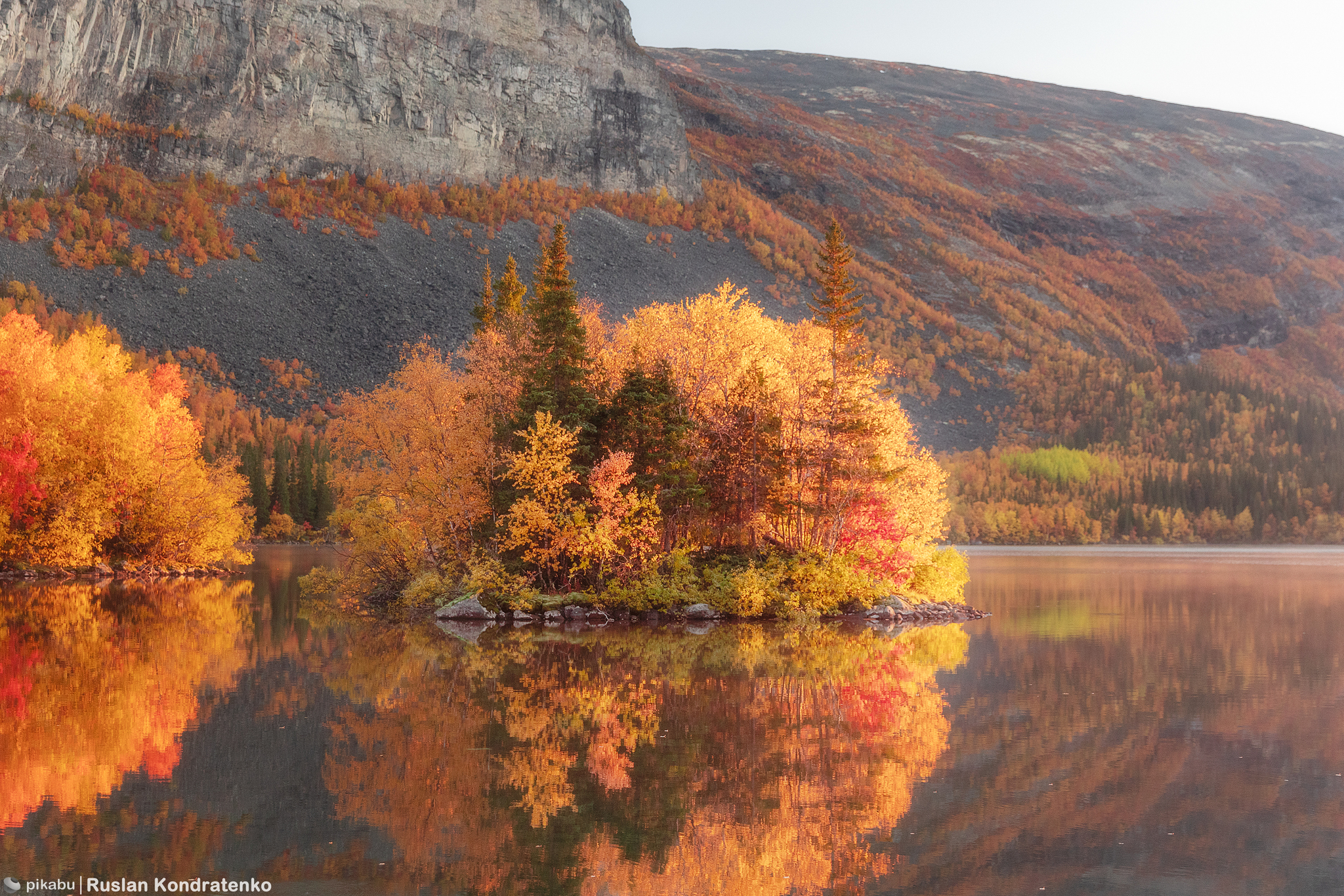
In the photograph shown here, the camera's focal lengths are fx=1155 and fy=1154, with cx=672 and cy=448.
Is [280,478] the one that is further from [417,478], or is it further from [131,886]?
[131,886]

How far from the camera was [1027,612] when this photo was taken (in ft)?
132

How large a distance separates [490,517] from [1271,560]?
81.6 meters

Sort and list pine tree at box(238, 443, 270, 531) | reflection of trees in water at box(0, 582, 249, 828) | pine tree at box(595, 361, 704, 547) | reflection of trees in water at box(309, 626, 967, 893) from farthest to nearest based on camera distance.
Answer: pine tree at box(238, 443, 270, 531) < pine tree at box(595, 361, 704, 547) < reflection of trees in water at box(0, 582, 249, 828) < reflection of trees in water at box(309, 626, 967, 893)

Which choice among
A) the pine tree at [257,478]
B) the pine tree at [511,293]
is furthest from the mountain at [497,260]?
the pine tree at [511,293]

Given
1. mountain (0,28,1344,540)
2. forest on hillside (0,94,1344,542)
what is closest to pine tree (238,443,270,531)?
forest on hillside (0,94,1344,542)

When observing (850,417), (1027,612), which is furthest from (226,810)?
(1027,612)

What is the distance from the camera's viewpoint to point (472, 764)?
591 inches

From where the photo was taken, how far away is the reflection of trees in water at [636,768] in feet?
35.8

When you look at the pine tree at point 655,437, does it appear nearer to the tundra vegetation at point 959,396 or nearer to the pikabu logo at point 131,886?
the pikabu logo at point 131,886

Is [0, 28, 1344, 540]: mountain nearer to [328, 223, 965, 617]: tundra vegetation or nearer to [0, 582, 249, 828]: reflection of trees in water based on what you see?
[328, 223, 965, 617]: tundra vegetation

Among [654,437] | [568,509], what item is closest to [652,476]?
[654,437]

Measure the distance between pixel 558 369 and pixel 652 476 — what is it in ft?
15.4

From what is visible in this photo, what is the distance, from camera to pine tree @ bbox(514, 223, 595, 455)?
37.4 metres

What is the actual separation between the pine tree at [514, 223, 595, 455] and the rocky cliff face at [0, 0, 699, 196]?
440ft
